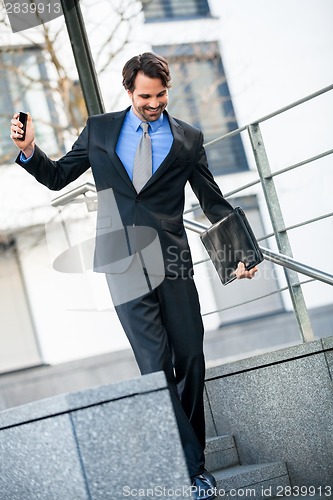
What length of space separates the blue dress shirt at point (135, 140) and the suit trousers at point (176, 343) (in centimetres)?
47

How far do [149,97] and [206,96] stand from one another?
11213 mm

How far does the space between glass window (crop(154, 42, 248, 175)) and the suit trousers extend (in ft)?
30.5

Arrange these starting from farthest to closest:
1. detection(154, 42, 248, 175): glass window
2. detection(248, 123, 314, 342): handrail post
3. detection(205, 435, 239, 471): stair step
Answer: detection(154, 42, 248, 175): glass window < detection(248, 123, 314, 342): handrail post < detection(205, 435, 239, 471): stair step

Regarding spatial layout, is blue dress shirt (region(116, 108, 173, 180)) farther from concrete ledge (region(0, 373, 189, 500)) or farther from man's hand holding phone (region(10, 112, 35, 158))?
concrete ledge (region(0, 373, 189, 500))

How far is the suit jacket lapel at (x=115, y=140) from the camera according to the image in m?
3.86

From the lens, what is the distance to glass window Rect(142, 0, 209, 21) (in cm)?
1383

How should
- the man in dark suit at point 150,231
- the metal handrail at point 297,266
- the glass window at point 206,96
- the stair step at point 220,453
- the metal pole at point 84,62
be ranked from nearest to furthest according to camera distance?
the man in dark suit at point 150,231
the stair step at point 220,453
the metal handrail at point 297,266
the metal pole at point 84,62
the glass window at point 206,96

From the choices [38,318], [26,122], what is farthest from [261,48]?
[26,122]

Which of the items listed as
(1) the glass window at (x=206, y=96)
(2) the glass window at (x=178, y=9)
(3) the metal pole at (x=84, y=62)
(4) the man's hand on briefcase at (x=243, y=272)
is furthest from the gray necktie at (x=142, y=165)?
(2) the glass window at (x=178, y=9)

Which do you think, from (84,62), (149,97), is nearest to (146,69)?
(149,97)

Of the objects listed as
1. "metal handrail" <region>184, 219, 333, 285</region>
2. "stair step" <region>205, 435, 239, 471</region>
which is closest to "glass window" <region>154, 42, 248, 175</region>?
"metal handrail" <region>184, 219, 333, 285</region>

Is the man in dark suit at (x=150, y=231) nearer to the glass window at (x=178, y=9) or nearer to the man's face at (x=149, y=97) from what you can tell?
the man's face at (x=149, y=97)

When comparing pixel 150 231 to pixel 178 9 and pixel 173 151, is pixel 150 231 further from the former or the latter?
pixel 178 9

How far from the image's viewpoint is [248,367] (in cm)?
471
